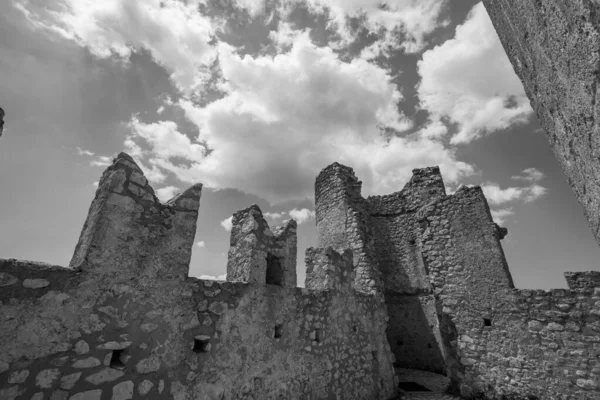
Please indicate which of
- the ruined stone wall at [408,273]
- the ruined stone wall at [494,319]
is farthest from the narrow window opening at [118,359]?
the ruined stone wall at [408,273]

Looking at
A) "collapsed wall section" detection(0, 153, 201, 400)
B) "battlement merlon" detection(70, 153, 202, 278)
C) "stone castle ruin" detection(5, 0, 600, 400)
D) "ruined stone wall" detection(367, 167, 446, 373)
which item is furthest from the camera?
"ruined stone wall" detection(367, 167, 446, 373)

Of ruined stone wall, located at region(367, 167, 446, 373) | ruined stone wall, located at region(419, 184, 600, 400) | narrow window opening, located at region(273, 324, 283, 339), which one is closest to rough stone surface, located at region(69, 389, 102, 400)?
narrow window opening, located at region(273, 324, 283, 339)

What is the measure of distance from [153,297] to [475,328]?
693 cm

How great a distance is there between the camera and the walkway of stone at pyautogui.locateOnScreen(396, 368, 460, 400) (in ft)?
22.4

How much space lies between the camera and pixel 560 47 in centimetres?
135

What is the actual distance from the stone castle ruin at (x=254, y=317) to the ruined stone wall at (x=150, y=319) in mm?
14

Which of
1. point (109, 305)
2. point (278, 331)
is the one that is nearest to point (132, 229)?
point (109, 305)

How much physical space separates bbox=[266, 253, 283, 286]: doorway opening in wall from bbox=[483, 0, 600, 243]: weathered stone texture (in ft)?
14.2

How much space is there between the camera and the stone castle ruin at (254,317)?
2773 millimetres

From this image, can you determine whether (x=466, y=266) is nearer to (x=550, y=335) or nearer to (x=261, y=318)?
(x=550, y=335)

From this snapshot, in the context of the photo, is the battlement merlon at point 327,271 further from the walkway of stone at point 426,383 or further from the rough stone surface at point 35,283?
the rough stone surface at point 35,283

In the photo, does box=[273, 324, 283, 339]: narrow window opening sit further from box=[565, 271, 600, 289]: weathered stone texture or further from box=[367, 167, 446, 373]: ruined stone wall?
box=[367, 167, 446, 373]: ruined stone wall

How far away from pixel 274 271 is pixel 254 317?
1.04 m

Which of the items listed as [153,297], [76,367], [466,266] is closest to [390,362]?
[466,266]
